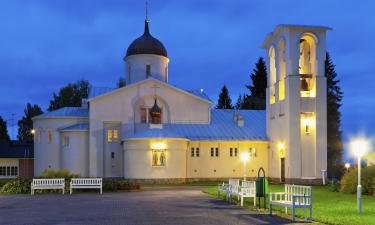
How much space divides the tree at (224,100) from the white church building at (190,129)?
39.3m

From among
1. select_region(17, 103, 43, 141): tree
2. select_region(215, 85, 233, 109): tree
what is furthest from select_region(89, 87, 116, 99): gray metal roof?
select_region(17, 103, 43, 141): tree

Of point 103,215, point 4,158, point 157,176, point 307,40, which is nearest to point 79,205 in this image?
point 103,215

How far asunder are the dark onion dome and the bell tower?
529 inches

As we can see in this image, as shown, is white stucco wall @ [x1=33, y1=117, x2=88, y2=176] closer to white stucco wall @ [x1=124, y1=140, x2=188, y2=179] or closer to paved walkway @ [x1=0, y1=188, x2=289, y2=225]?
white stucco wall @ [x1=124, y1=140, x2=188, y2=179]

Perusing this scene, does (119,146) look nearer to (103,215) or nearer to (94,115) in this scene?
(94,115)

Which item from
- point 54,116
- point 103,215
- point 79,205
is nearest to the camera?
point 103,215

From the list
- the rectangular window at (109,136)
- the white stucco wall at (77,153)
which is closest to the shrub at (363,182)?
the rectangular window at (109,136)

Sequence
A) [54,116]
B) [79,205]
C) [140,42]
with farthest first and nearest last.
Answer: [140,42] < [54,116] < [79,205]

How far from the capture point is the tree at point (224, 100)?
297 feet

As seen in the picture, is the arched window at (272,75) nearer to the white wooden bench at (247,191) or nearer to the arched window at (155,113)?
the arched window at (155,113)

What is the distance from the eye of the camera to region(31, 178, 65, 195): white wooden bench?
29172 mm

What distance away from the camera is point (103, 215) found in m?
17.3

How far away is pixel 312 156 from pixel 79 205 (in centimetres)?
2365

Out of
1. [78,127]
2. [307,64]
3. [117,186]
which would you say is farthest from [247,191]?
[78,127]
